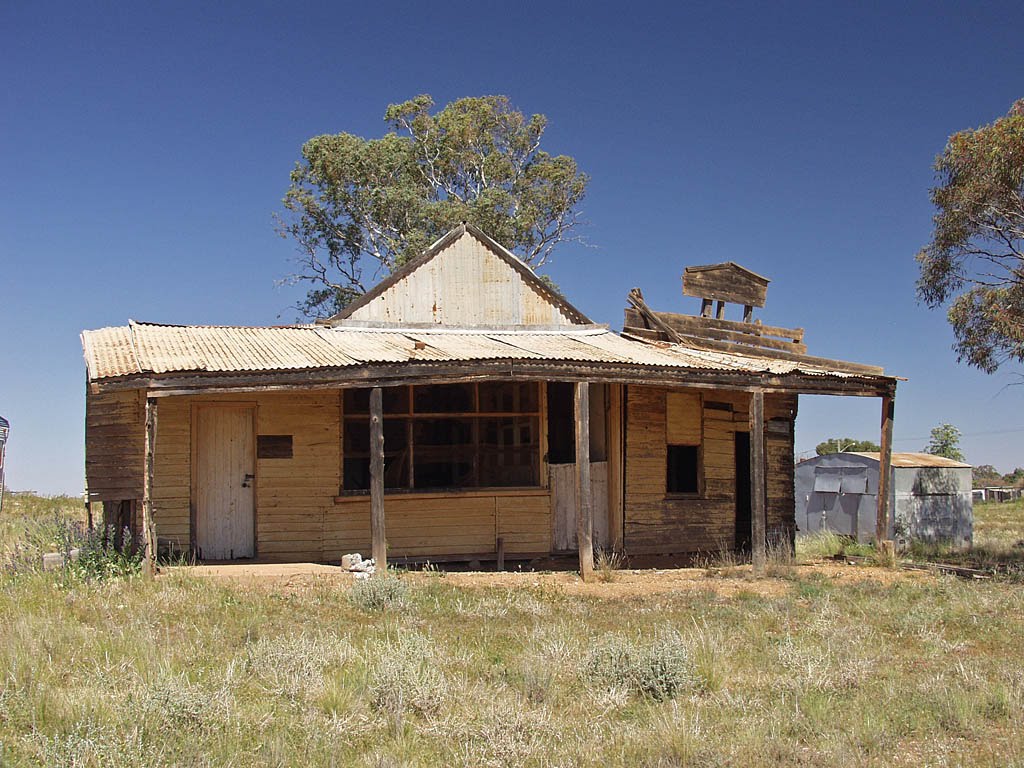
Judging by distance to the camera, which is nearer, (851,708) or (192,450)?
(851,708)

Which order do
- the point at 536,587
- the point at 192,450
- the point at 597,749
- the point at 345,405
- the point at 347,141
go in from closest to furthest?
the point at 597,749
the point at 536,587
the point at 192,450
the point at 345,405
the point at 347,141

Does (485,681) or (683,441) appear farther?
(683,441)

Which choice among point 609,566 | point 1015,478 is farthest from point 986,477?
point 609,566

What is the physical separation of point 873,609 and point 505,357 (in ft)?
16.4

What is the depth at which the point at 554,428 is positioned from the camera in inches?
557

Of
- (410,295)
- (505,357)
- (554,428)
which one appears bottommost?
(554,428)

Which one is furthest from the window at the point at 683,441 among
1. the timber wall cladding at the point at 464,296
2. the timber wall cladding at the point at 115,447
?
the timber wall cladding at the point at 115,447

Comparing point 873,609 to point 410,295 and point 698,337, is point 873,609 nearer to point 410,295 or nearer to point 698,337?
point 698,337

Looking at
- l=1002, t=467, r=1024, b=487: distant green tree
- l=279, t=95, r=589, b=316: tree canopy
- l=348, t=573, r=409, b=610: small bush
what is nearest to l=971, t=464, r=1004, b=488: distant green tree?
l=1002, t=467, r=1024, b=487: distant green tree

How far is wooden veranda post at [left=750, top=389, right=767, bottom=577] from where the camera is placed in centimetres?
1280

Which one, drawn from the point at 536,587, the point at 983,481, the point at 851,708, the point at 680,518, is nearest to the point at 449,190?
the point at 680,518

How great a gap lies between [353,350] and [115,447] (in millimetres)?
3096

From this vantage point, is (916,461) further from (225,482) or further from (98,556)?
(98,556)

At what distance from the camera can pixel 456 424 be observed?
536 inches
